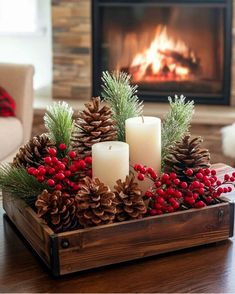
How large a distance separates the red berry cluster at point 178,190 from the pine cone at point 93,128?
118 mm

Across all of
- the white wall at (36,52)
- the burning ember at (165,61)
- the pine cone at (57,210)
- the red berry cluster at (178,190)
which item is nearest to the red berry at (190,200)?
the red berry cluster at (178,190)

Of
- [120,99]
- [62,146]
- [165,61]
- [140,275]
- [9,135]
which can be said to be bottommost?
[140,275]

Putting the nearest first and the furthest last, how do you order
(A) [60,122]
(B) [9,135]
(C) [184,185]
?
1. (C) [184,185]
2. (A) [60,122]
3. (B) [9,135]

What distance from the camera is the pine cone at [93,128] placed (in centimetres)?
133

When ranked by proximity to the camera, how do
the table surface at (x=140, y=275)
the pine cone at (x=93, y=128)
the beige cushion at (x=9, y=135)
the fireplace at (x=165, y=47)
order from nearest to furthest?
the table surface at (x=140, y=275) → the pine cone at (x=93, y=128) → the beige cushion at (x=9, y=135) → the fireplace at (x=165, y=47)

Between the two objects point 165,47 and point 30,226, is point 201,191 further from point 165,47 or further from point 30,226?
point 165,47

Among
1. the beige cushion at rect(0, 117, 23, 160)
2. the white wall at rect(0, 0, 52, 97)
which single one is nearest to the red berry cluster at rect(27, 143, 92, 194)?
the beige cushion at rect(0, 117, 23, 160)

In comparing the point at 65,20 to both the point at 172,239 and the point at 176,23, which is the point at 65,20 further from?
the point at 172,239

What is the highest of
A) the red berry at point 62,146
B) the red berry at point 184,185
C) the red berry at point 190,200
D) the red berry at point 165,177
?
the red berry at point 62,146

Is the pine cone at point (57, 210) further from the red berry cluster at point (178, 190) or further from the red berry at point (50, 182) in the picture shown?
the red berry cluster at point (178, 190)

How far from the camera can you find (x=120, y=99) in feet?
4.55

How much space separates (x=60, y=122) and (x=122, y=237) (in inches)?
12.9

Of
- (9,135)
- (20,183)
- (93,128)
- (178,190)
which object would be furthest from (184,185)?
(9,135)

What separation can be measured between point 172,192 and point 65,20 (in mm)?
2512
